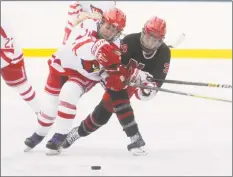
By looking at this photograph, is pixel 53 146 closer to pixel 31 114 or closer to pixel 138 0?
pixel 31 114

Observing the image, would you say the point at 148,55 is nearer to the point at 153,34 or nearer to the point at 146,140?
the point at 153,34

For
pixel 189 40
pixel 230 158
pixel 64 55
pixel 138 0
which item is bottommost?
pixel 230 158

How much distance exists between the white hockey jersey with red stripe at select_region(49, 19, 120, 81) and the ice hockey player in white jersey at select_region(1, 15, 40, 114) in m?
0.19

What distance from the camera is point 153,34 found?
3.15 metres

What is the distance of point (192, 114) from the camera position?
13.3 feet

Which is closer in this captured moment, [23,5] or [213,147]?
[213,147]

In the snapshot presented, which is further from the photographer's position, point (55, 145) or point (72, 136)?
point (72, 136)

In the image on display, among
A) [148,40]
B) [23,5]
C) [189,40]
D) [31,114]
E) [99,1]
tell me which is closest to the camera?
[148,40]

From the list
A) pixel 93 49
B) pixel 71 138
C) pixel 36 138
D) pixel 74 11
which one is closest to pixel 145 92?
pixel 93 49

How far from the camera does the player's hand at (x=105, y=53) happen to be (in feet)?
10.3

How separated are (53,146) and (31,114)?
2.30 ft

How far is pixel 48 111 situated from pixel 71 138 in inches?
6.6

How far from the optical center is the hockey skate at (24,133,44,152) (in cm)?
333

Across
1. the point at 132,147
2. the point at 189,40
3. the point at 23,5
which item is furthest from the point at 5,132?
the point at 23,5
